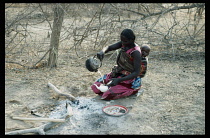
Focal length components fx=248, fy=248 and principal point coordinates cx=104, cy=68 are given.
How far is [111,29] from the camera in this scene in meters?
5.75

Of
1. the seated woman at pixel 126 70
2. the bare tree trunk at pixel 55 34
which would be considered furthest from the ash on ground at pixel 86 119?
the bare tree trunk at pixel 55 34

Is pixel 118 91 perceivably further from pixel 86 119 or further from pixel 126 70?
pixel 86 119

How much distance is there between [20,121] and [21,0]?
2428 mm

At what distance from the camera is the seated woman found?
3516 millimetres

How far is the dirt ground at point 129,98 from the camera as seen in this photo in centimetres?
302

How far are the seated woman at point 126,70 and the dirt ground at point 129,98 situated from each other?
13 cm

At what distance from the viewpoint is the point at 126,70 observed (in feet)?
12.5

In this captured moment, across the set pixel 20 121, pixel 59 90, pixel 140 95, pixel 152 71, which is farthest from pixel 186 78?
pixel 20 121

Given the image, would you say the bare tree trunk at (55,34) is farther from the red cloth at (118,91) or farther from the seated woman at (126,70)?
the red cloth at (118,91)

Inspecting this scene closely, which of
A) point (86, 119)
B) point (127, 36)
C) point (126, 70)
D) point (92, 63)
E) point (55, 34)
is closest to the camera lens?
point (86, 119)

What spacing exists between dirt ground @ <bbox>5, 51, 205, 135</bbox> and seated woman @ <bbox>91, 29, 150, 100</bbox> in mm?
130

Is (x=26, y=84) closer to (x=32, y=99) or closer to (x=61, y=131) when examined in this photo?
(x=32, y=99)

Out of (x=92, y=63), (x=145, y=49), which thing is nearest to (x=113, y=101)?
(x=92, y=63)

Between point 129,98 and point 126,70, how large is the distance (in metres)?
0.44
